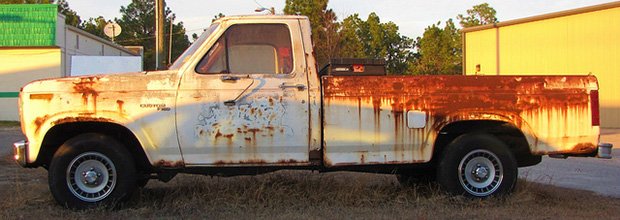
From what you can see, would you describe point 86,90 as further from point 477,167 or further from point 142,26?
point 142,26

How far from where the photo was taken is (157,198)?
6.72 metres

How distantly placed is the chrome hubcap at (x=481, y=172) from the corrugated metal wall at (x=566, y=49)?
19136 millimetres

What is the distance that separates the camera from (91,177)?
5.88 metres

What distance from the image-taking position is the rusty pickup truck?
19.0 feet

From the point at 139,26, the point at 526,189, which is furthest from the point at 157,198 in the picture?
the point at 139,26

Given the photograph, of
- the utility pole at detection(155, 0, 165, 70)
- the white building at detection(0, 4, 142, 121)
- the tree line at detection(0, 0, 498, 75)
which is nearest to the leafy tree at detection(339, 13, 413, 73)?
the tree line at detection(0, 0, 498, 75)

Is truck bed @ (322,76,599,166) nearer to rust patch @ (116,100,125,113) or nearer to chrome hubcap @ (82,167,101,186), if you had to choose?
rust patch @ (116,100,125,113)

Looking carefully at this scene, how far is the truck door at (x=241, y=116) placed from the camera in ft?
19.2

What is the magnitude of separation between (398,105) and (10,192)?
4664mm

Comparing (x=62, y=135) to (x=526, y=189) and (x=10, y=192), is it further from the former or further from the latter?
(x=526, y=189)

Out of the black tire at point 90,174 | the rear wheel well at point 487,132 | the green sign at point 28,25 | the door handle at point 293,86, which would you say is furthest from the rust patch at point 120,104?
the green sign at point 28,25

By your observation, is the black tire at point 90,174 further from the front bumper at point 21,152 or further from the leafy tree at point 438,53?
the leafy tree at point 438,53

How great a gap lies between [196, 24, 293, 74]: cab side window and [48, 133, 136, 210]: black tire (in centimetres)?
131

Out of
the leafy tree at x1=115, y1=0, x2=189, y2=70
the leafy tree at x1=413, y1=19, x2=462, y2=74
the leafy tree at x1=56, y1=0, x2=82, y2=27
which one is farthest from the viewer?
the leafy tree at x1=115, y1=0, x2=189, y2=70
